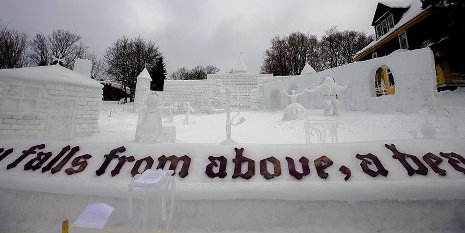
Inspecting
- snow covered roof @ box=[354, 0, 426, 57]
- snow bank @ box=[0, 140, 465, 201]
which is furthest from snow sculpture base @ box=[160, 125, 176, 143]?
snow covered roof @ box=[354, 0, 426, 57]

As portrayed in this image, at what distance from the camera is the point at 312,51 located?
31.7 meters

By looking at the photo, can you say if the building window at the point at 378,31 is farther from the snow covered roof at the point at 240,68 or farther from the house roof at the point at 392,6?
the snow covered roof at the point at 240,68

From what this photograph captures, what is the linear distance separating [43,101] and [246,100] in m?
15.4

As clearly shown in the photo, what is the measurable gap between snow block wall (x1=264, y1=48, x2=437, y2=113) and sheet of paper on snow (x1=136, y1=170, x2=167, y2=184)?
12.5m

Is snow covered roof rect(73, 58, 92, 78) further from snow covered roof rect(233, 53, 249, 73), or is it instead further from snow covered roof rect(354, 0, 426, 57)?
snow covered roof rect(354, 0, 426, 57)

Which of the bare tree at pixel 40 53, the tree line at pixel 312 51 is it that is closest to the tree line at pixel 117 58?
the bare tree at pixel 40 53

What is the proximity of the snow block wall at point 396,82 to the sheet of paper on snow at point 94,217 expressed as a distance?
13.1 meters

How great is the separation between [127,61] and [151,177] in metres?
34.9

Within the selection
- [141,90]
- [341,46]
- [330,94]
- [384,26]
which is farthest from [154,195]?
[341,46]

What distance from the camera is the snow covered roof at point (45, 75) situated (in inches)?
334

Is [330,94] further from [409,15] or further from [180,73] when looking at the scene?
[180,73]

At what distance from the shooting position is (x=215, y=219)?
2969 mm

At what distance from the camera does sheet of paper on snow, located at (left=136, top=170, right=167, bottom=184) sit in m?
2.28

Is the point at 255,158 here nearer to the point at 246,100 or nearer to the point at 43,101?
the point at 43,101
